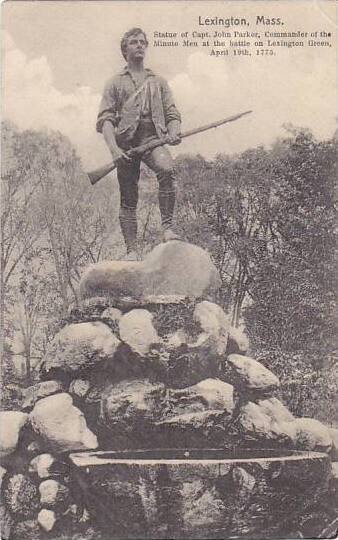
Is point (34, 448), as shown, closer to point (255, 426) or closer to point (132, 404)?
point (132, 404)

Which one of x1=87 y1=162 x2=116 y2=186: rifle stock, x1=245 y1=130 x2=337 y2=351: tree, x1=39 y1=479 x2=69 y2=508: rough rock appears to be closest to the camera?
x1=39 y1=479 x2=69 y2=508: rough rock

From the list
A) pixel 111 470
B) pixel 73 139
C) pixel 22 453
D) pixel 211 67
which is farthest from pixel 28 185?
pixel 111 470

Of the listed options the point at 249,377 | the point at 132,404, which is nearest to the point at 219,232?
the point at 249,377

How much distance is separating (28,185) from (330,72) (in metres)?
4.18

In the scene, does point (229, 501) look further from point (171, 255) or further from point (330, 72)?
point (330, 72)

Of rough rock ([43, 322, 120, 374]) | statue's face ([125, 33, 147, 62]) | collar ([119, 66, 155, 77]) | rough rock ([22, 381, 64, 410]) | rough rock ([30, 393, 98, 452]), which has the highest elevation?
statue's face ([125, 33, 147, 62])

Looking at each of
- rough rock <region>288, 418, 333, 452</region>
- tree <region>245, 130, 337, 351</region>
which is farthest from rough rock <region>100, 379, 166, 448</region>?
tree <region>245, 130, 337, 351</region>

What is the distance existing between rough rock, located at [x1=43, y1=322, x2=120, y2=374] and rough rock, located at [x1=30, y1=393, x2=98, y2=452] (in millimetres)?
365

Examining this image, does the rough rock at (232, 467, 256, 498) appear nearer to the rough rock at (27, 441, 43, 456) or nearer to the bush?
the rough rock at (27, 441, 43, 456)

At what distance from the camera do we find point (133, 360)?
7.29 metres

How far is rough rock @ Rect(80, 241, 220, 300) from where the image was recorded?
7.62 metres

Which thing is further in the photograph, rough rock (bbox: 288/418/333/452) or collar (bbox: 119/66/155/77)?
Result: collar (bbox: 119/66/155/77)

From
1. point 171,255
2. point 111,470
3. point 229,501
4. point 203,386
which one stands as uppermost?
point 171,255

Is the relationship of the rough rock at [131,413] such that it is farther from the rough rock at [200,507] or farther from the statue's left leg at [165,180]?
the statue's left leg at [165,180]
